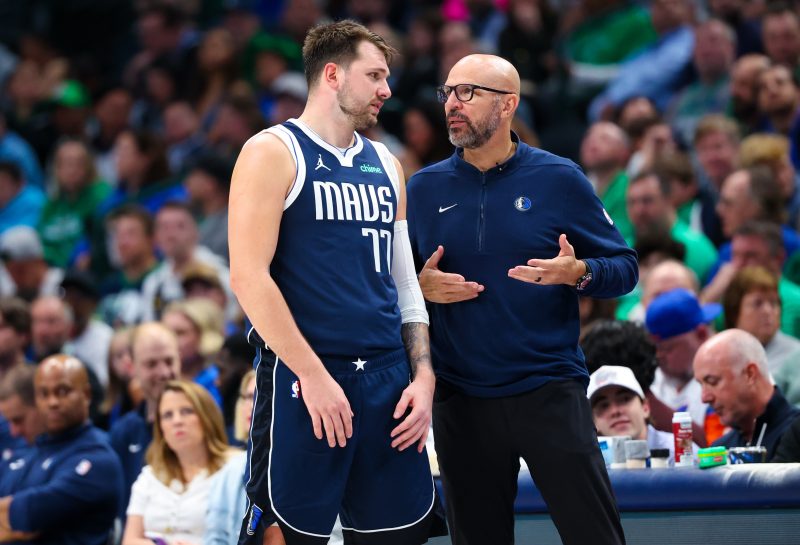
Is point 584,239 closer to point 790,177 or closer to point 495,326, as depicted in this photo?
point 495,326

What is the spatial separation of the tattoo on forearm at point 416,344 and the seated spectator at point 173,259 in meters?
5.52

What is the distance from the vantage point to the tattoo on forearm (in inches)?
168

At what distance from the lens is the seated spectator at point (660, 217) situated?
8273 mm

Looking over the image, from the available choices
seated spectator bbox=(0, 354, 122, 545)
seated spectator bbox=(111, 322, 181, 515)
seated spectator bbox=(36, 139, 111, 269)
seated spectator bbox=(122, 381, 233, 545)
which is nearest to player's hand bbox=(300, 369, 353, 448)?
seated spectator bbox=(122, 381, 233, 545)

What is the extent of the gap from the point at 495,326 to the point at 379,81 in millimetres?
899

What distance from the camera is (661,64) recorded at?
10.8 meters

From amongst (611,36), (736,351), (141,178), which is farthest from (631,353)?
(141,178)

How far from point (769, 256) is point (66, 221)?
22.6 ft

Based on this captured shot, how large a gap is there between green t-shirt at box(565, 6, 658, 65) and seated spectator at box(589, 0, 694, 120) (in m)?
0.64

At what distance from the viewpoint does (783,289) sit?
24.7ft

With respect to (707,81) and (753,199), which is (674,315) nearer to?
(753,199)

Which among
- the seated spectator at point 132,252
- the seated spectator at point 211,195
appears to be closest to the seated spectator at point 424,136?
the seated spectator at point 211,195

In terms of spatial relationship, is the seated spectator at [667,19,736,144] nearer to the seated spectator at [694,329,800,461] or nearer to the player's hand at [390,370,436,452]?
the seated spectator at [694,329,800,461]

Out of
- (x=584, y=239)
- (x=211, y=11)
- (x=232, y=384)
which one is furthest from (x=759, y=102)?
(x=211, y=11)
